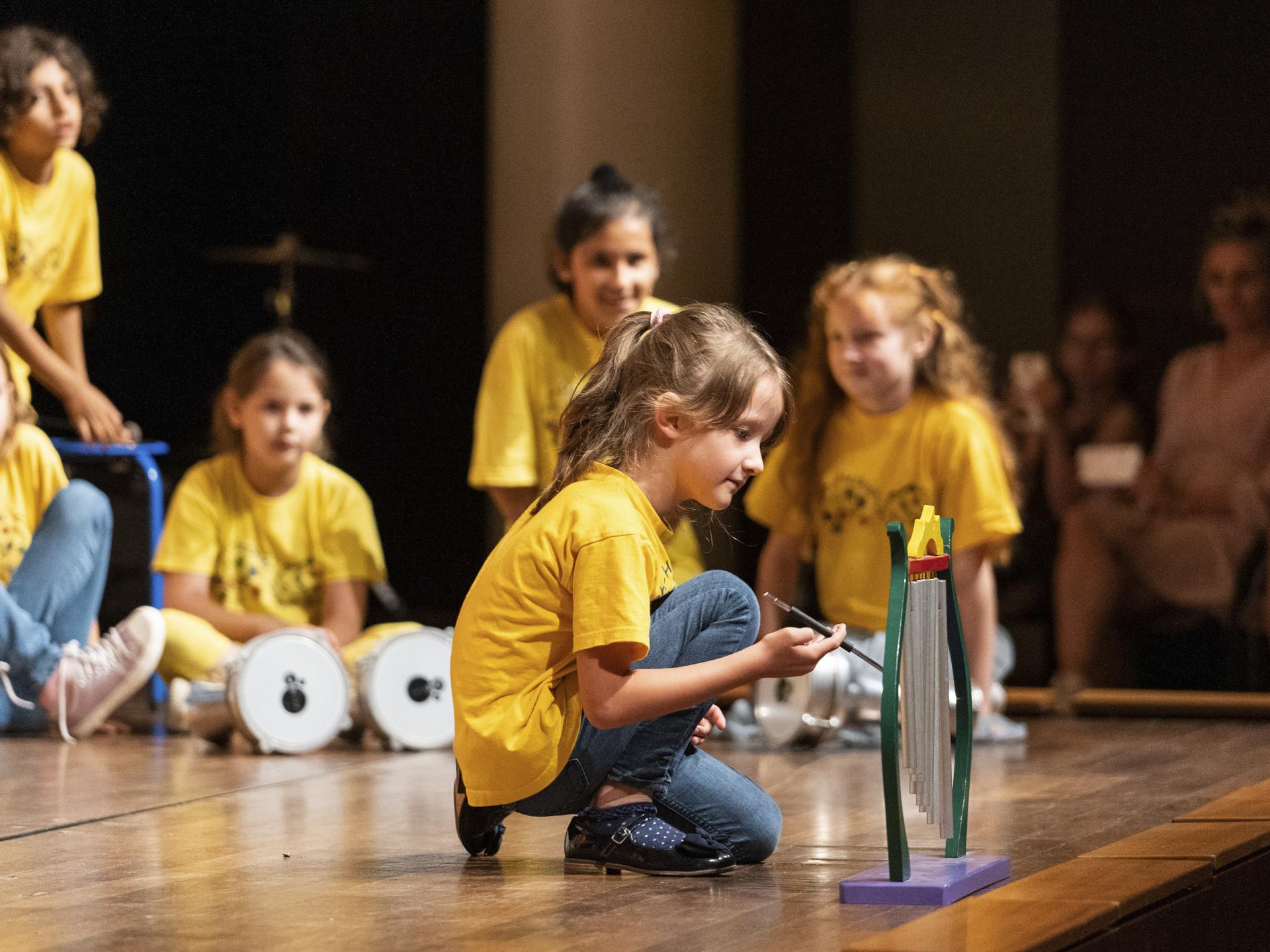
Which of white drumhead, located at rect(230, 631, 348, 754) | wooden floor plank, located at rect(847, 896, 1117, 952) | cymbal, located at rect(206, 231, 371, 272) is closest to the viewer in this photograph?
wooden floor plank, located at rect(847, 896, 1117, 952)

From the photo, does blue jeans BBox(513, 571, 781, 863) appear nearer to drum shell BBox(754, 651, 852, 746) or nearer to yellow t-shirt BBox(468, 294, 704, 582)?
drum shell BBox(754, 651, 852, 746)

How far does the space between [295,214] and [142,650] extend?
7.43 feet

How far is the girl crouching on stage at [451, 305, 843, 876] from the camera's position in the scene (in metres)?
1.79

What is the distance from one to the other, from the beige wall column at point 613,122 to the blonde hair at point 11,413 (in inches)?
64.8

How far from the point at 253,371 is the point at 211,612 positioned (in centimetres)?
50

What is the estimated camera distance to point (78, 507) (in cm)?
331

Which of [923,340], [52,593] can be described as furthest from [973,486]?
[52,593]

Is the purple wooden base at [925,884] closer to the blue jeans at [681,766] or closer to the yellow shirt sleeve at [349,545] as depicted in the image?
the blue jeans at [681,766]

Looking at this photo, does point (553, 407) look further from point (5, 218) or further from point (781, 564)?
point (5, 218)

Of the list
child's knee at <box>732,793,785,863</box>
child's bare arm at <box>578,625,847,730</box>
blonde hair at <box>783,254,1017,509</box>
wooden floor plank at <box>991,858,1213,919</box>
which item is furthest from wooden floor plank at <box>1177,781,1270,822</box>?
blonde hair at <box>783,254,1017,509</box>

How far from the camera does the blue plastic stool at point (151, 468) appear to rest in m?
3.48

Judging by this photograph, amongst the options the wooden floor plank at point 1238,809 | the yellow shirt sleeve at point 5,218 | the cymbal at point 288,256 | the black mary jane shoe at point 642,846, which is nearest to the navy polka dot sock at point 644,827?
the black mary jane shoe at point 642,846

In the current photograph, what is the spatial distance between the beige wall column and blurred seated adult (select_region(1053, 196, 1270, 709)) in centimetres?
128

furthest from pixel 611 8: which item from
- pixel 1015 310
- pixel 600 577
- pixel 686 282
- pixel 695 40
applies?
pixel 600 577
